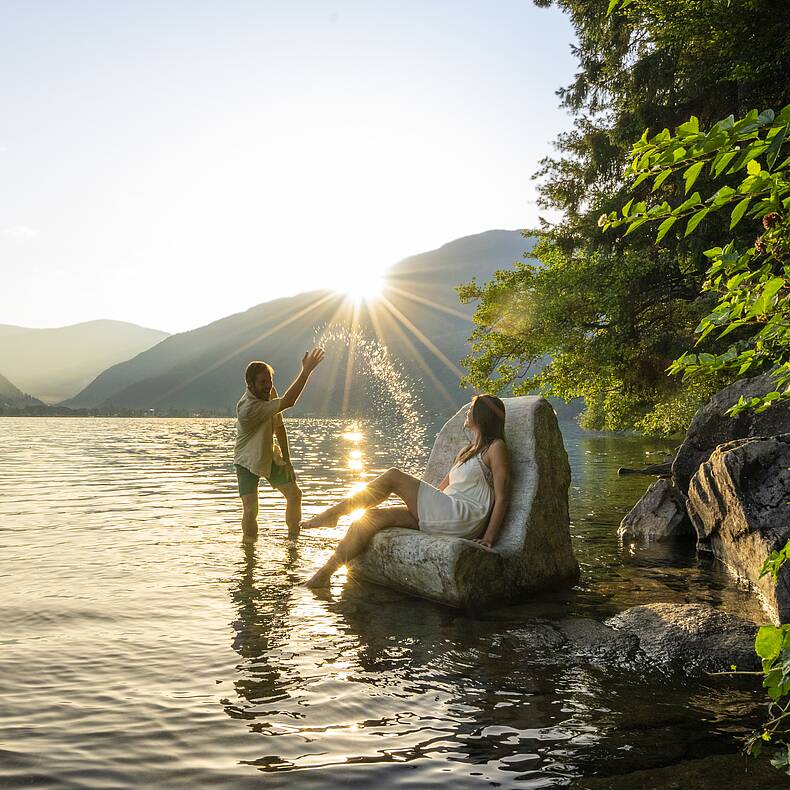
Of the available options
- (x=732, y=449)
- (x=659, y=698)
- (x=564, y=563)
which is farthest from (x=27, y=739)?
(x=732, y=449)

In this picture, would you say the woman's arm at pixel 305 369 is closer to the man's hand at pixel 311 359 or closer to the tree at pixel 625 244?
the man's hand at pixel 311 359

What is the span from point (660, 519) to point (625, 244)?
14.1 m

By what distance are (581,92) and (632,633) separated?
25328mm

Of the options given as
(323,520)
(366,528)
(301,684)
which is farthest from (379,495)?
(301,684)

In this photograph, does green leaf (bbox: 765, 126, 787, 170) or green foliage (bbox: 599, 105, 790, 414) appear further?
green foliage (bbox: 599, 105, 790, 414)

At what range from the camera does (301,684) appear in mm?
5605

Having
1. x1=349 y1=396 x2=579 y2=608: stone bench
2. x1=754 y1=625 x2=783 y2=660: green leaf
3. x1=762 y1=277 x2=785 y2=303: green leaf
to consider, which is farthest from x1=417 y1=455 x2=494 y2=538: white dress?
x1=762 y1=277 x2=785 y2=303: green leaf

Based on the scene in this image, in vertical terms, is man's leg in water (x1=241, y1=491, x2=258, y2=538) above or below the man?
below

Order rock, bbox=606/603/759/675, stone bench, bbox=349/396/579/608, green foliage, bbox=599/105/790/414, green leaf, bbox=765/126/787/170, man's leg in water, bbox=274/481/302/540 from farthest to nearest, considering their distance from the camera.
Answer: man's leg in water, bbox=274/481/302/540, stone bench, bbox=349/396/579/608, rock, bbox=606/603/759/675, green foliage, bbox=599/105/790/414, green leaf, bbox=765/126/787/170

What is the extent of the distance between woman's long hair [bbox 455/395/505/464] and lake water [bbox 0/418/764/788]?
6.42 ft

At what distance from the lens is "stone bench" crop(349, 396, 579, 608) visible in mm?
7852

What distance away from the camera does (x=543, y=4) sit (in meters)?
25.4

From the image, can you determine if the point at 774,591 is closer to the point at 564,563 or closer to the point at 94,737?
the point at 564,563

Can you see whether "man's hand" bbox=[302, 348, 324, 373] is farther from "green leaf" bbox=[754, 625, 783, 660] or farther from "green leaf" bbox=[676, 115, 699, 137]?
"green leaf" bbox=[754, 625, 783, 660]
